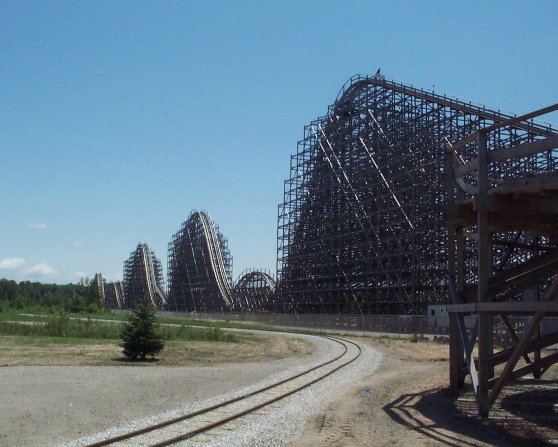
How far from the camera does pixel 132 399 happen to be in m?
13.7

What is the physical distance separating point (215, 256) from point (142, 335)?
1967 inches

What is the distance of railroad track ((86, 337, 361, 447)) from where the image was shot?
926 centimetres

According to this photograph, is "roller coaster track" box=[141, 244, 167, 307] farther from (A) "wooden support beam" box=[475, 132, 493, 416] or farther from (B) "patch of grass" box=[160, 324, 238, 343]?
(A) "wooden support beam" box=[475, 132, 493, 416]

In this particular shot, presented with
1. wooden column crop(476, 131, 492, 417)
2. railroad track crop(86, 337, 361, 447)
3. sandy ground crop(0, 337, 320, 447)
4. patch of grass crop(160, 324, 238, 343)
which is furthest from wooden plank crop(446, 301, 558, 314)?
patch of grass crop(160, 324, 238, 343)

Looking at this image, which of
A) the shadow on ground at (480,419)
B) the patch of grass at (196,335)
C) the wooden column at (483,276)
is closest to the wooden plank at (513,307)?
the wooden column at (483,276)

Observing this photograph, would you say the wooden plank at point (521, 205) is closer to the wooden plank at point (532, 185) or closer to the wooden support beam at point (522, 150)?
the wooden plank at point (532, 185)

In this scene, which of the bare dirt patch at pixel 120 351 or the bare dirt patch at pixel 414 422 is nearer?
the bare dirt patch at pixel 414 422

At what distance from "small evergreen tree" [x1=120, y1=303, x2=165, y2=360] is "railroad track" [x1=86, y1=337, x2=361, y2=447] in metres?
7.72

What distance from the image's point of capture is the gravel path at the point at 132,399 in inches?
392

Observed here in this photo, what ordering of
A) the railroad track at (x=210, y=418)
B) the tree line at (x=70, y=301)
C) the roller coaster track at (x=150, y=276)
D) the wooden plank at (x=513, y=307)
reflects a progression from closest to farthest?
the railroad track at (x=210, y=418), the wooden plank at (x=513, y=307), the tree line at (x=70, y=301), the roller coaster track at (x=150, y=276)

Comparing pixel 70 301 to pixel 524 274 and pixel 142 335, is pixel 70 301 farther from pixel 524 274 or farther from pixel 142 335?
pixel 524 274

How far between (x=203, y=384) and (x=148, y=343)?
801 cm

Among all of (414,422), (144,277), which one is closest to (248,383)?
(414,422)

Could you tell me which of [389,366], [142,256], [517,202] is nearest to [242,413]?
[517,202]
